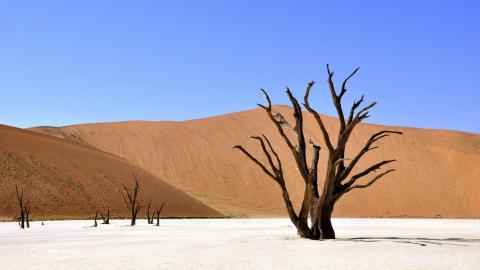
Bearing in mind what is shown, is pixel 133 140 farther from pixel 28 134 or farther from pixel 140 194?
pixel 140 194

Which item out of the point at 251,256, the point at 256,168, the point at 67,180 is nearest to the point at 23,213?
the point at 67,180

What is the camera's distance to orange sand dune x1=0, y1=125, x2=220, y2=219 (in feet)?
140

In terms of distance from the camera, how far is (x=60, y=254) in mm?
13352

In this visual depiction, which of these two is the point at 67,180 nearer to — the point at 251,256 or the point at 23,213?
the point at 23,213

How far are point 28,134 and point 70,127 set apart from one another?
3100cm

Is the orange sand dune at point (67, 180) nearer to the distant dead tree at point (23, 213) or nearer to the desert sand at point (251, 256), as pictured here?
the distant dead tree at point (23, 213)

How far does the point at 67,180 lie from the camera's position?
46969 mm

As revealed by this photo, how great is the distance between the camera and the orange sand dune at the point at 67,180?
42781mm

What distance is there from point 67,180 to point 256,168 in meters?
30.4

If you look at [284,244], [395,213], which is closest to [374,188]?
[395,213]

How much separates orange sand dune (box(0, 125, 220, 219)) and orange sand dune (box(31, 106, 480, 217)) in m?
7.83

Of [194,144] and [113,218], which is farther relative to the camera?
[194,144]

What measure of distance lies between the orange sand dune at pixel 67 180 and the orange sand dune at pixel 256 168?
7829 mm

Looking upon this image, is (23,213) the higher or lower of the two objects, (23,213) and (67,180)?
the lower
